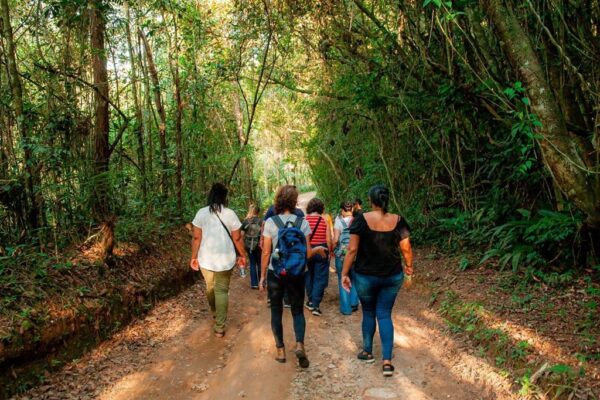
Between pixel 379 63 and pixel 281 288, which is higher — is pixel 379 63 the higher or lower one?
the higher one

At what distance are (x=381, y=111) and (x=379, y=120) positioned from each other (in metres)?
0.31

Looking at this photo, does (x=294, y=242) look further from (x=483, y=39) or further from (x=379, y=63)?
(x=379, y=63)

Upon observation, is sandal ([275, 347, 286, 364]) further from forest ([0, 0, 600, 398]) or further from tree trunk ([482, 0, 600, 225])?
tree trunk ([482, 0, 600, 225])

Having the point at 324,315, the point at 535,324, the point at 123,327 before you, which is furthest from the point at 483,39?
the point at 123,327

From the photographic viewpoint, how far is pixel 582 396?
3326 mm

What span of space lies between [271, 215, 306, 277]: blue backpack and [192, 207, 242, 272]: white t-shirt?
1185 millimetres

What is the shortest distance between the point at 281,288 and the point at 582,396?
270cm

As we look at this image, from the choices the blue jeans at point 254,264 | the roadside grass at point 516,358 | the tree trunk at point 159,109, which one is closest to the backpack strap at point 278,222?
the roadside grass at point 516,358

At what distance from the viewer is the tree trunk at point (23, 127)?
18.0 ft

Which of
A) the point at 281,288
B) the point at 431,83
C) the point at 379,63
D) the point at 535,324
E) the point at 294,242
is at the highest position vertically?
the point at 379,63

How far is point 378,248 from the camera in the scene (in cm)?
412

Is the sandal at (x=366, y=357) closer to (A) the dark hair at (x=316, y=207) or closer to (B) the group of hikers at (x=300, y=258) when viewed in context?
(B) the group of hikers at (x=300, y=258)

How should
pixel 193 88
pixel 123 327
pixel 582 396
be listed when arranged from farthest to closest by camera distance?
pixel 193 88 → pixel 123 327 → pixel 582 396

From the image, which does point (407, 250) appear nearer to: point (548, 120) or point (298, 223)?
point (298, 223)
